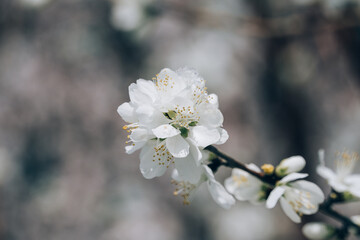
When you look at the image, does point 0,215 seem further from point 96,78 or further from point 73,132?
point 96,78

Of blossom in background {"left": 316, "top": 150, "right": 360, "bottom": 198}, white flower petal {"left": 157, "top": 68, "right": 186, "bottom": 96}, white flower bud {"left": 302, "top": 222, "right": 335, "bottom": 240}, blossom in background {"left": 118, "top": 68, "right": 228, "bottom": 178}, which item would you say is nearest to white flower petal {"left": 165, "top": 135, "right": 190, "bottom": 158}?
blossom in background {"left": 118, "top": 68, "right": 228, "bottom": 178}

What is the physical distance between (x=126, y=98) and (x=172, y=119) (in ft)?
9.81

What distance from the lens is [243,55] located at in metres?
3.83

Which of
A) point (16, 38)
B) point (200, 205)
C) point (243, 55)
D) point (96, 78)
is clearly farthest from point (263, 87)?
point (16, 38)

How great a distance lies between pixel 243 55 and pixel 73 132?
6.53 ft

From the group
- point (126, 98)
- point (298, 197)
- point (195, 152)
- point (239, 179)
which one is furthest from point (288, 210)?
point (126, 98)

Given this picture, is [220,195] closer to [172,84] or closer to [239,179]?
[239,179]

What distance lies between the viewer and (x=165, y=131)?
2.48 ft

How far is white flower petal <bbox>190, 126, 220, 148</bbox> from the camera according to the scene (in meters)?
0.75

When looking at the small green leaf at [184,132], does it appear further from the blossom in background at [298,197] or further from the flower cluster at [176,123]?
the blossom in background at [298,197]

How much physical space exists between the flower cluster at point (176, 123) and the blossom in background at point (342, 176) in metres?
0.31

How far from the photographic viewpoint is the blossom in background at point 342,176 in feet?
3.11

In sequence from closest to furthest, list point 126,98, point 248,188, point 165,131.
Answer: point 165,131 → point 248,188 → point 126,98

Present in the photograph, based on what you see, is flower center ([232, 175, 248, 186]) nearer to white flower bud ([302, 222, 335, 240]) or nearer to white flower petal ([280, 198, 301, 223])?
white flower petal ([280, 198, 301, 223])
